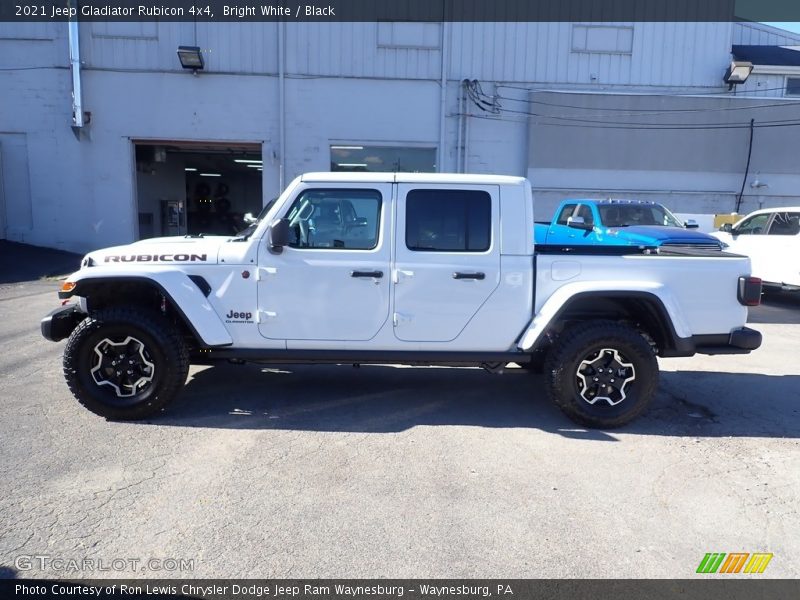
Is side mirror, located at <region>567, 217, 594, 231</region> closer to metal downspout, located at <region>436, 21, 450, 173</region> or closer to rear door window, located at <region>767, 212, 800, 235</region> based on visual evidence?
rear door window, located at <region>767, 212, 800, 235</region>

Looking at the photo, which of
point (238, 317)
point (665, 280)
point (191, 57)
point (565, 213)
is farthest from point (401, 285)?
point (191, 57)

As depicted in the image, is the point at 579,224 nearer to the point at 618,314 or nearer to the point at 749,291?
the point at 618,314

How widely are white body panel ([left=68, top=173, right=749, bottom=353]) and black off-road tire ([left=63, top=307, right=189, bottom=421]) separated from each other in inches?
11.7

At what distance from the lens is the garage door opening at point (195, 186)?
19.0 meters

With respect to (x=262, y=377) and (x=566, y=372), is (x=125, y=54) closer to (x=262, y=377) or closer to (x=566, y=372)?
(x=262, y=377)

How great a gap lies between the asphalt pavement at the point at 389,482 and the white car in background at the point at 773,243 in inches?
223

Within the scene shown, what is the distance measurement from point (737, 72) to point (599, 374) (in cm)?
1683

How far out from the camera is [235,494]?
346 cm

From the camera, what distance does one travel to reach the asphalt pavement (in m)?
2.88

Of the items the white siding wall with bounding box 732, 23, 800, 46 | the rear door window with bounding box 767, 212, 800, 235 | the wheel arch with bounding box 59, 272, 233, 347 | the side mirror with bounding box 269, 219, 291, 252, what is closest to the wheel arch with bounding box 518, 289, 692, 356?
the side mirror with bounding box 269, 219, 291, 252

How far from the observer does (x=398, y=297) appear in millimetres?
4590

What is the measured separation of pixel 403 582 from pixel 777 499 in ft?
8.17

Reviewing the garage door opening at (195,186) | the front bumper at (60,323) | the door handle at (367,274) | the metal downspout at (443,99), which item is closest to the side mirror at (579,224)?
the door handle at (367,274)

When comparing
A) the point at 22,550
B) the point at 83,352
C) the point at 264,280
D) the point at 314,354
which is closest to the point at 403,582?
the point at 22,550
